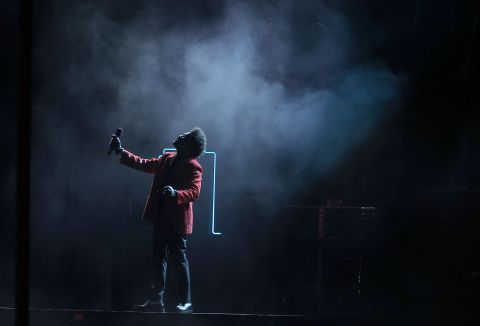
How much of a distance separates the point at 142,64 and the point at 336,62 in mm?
2805

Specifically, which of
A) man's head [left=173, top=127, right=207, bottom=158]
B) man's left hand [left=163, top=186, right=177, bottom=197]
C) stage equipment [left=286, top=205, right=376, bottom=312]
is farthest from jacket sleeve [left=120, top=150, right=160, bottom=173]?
stage equipment [left=286, top=205, right=376, bottom=312]

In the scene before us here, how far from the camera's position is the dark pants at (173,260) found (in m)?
6.60

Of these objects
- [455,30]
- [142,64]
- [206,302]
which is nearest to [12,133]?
[142,64]

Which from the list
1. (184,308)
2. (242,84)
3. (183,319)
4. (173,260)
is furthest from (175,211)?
(242,84)

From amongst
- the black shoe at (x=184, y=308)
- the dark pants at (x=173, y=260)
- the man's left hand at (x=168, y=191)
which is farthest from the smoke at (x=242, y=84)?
the black shoe at (x=184, y=308)

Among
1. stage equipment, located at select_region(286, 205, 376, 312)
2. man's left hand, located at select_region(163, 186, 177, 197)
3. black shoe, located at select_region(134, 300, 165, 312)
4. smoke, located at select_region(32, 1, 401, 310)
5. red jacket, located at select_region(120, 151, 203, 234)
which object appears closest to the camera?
man's left hand, located at select_region(163, 186, 177, 197)

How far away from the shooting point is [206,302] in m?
7.61

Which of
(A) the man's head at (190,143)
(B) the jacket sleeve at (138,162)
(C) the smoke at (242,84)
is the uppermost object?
(C) the smoke at (242,84)

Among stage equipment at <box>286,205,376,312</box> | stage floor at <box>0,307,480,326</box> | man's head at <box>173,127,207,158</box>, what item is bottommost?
stage floor at <box>0,307,480,326</box>

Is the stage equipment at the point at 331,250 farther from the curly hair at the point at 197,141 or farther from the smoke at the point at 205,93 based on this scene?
the curly hair at the point at 197,141

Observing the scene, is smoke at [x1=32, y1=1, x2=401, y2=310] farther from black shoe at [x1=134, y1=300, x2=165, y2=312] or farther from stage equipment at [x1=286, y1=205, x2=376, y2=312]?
black shoe at [x1=134, y1=300, x2=165, y2=312]

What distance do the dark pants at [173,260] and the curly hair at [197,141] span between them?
3.37 ft

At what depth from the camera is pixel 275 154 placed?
8.19m

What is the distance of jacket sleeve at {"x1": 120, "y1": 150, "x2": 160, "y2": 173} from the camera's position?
681cm
